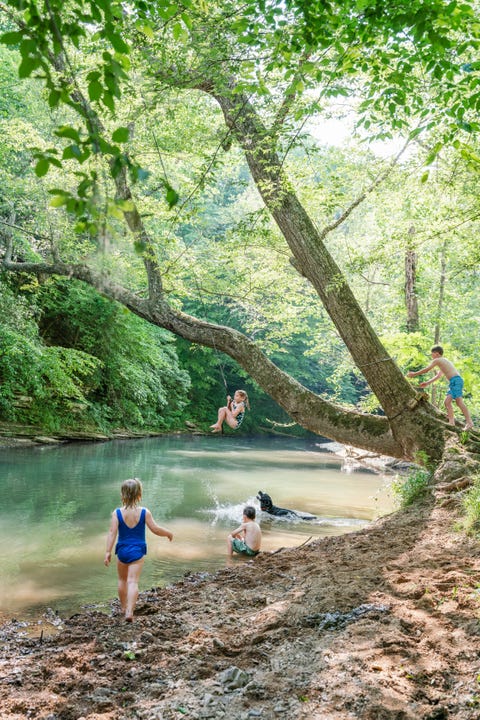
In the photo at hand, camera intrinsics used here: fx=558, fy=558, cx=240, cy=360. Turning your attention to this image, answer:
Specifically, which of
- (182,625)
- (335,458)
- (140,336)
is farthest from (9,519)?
(335,458)

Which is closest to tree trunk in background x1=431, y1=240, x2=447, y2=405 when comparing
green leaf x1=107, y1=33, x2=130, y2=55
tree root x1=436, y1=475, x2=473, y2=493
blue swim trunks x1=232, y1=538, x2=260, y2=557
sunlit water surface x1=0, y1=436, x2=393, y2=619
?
sunlit water surface x1=0, y1=436, x2=393, y2=619

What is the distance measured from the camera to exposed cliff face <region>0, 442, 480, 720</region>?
2.86 m

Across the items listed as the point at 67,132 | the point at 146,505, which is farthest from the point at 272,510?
the point at 67,132

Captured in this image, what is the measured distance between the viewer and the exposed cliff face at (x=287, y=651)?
286cm

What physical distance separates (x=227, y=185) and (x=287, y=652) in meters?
12.5

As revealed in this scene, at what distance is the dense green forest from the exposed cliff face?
7.64ft

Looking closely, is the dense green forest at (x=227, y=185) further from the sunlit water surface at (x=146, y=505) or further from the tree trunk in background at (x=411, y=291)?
the sunlit water surface at (x=146, y=505)

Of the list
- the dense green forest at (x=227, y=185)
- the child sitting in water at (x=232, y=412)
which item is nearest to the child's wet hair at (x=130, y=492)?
the dense green forest at (x=227, y=185)

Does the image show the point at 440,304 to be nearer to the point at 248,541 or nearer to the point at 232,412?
the point at 232,412

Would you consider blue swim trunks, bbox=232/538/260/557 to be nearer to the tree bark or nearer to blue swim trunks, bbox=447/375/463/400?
blue swim trunks, bbox=447/375/463/400

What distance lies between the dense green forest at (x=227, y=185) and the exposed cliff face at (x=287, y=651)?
233cm

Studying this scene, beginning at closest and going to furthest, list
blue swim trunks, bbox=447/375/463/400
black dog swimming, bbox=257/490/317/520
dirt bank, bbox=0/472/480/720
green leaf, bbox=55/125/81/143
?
green leaf, bbox=55/125/81/143 < dirt bank, bbox=0/472/480/720 < blue swim trunks, bbox=447/375/463/400 < black dog swimming, bbox=257/490/317/520

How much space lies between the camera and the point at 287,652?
3.57 meters

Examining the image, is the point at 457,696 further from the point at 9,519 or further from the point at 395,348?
the point at 395,348
